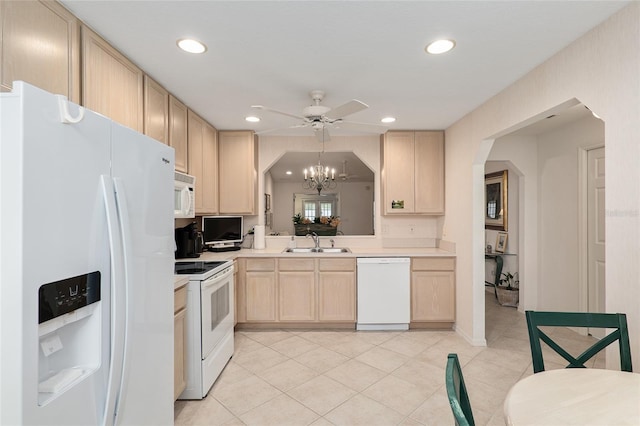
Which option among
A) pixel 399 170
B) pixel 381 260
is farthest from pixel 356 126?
pixel 381 260

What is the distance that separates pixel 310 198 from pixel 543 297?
18.6 feet

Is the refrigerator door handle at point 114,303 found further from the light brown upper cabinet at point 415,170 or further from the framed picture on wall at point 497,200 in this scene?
the framed picture on wall at point 497,200

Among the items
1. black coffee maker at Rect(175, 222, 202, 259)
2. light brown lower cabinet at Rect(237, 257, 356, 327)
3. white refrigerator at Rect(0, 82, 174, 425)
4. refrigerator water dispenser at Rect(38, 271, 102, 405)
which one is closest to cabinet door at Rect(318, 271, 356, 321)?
light brown lower cabinet at Rect(237, 257, 356, 327)

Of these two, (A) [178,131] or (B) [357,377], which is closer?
(B) [357,377]

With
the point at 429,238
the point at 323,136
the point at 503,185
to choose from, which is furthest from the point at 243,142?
the point at 503,185

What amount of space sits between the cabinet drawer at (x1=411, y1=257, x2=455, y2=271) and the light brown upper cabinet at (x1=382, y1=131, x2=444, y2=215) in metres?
0.64

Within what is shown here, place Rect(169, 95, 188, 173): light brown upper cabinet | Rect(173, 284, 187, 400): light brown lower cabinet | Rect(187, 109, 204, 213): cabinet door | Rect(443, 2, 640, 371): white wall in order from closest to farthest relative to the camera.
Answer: Rect(443, 2, 640, 371): white wall, Rect(173, 284, 187, 400): light brown lower cabinet, Rect(169, 95, 188, 173): light brown upper cabinet, Rect(187, 109, 204, 213): cabinet door

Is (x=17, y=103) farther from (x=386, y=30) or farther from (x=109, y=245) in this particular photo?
(x=386, y=30)

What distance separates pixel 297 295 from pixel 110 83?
271 centimetres

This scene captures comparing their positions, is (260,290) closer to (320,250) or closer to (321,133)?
(320,250)

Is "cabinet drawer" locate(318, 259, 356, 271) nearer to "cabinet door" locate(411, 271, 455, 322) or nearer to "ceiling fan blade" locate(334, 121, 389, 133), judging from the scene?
"cabinet door" locate(411, 271, 455, 322)

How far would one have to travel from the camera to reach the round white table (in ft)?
3.22

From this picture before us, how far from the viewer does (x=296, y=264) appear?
3.71m

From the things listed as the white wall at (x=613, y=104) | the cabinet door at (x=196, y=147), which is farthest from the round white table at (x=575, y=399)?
the cabinet door at (x=196, y=147)
